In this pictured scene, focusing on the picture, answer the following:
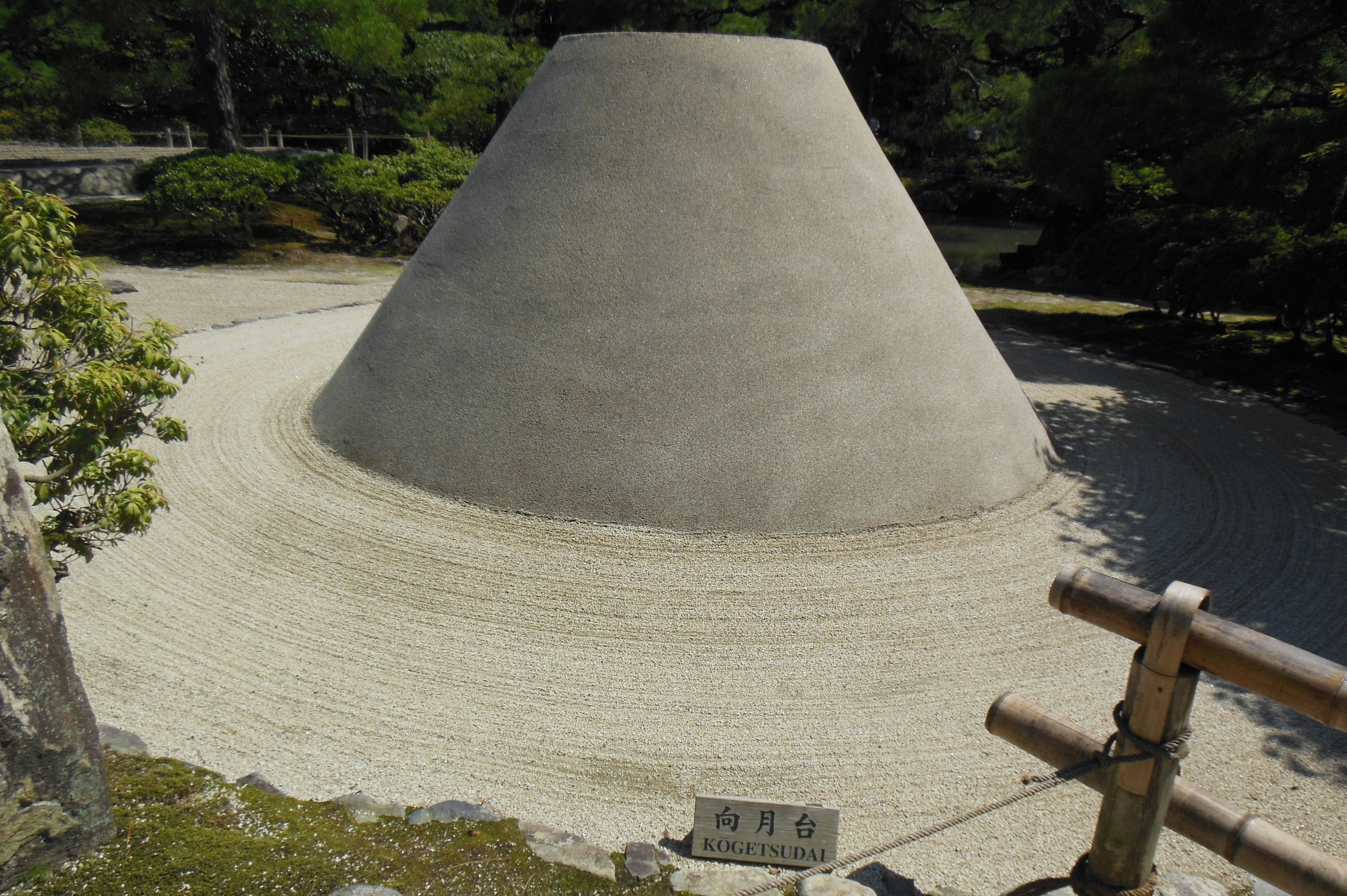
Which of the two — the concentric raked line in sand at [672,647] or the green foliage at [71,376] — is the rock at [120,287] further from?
the green foliage at [71,376]

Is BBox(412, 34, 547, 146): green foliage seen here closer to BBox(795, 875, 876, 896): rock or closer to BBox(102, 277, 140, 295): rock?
BBox(102, 277, 140, 295): rock

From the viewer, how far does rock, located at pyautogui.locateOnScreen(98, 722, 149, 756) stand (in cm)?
410

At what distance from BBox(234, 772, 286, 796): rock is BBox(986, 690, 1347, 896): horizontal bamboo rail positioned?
3094 millimetres

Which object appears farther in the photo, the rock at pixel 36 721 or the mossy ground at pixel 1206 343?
the mossy ground at pixel 1206 343

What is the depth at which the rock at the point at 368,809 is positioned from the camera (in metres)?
3.81

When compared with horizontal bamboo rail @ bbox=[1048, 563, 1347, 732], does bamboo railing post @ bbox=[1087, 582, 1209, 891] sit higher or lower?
lower

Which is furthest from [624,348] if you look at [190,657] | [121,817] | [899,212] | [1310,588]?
[1310,588]

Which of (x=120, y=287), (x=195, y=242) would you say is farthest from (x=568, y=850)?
(x=195, y=242)

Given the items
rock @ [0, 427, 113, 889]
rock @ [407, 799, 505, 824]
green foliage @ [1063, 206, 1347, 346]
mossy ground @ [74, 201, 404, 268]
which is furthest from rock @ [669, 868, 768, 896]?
mossy ground @ [74, 201, 404, 268]

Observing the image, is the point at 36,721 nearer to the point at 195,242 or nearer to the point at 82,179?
the point at 195,242

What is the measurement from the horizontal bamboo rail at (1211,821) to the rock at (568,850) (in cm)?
167

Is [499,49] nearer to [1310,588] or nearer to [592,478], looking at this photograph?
[592,478]

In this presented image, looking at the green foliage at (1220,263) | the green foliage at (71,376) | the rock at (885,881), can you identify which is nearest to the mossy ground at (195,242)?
the green foliage at (1220,263)

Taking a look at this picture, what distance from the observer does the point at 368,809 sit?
12.7 ft
